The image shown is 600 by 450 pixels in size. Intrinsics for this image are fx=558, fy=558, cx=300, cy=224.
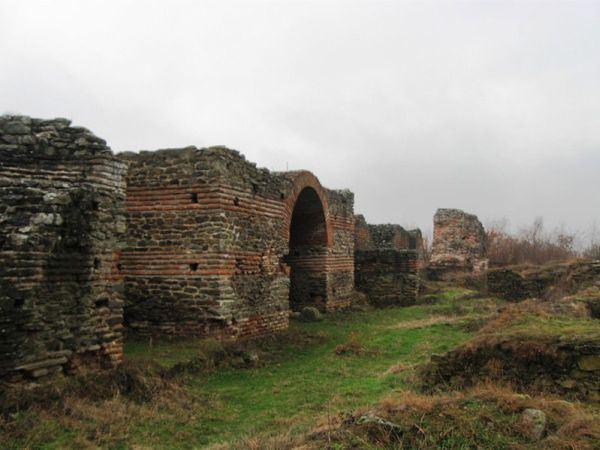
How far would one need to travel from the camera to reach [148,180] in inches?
398

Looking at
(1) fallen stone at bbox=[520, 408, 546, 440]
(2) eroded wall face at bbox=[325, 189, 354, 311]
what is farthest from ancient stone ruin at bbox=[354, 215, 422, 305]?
(1) fallen stone at bbox=[520, 408, 546, 440]

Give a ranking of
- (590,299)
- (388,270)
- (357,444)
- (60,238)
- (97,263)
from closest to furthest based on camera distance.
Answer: (357,444) → (60,238) → (97,263) → (590,299) → (388,270)

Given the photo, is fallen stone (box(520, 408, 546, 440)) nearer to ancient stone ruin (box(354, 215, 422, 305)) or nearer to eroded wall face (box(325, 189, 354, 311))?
eroded wall face (box(325, 189, 354, 311))

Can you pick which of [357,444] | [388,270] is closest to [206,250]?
[357,444]

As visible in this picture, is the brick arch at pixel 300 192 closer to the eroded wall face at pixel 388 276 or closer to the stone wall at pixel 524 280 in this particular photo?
the eroded wall face at pixel 388 276

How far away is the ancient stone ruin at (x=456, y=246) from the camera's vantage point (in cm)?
2505

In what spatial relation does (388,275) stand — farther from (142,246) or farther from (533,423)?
(533,423)

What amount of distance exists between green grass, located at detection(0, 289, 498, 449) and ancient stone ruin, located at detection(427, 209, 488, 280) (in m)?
13.0

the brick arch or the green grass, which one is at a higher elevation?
the brick arch

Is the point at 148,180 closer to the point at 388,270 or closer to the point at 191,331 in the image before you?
the point at 191,331

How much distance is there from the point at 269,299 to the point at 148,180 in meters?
3.46

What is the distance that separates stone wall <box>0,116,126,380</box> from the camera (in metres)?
6.07

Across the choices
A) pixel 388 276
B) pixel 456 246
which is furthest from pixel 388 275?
pixel 456 246

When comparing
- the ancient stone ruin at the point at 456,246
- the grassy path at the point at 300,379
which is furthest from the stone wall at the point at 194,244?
the ancient stone ruin at the point at 456,246
